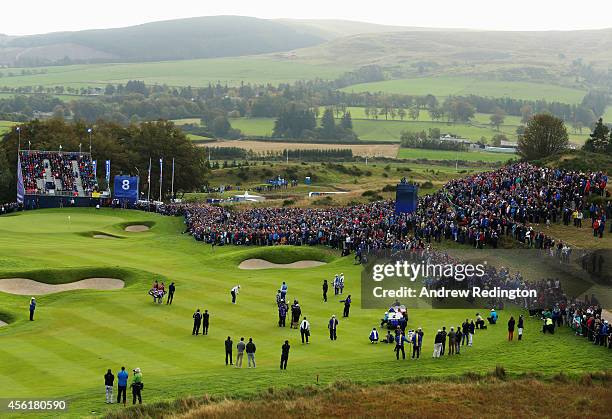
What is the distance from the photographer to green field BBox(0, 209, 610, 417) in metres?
39.1

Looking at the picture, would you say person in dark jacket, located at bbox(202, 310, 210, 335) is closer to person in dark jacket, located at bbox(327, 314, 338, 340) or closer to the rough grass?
person in dark jacket, located at bbox(327, 314, 338, 340)

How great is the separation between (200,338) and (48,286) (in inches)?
726

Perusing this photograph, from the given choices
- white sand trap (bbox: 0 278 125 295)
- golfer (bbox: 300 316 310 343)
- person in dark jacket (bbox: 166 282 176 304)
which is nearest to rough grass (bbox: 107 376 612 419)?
golfer (bbox: 300 316 310 343)

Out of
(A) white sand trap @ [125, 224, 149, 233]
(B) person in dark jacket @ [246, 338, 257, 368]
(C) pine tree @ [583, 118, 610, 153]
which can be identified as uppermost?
(C) pine tree @ [583, 118, 610, 153]

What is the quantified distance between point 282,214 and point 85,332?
1789 inches

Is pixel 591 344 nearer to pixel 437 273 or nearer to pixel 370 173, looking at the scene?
pixel 437 273

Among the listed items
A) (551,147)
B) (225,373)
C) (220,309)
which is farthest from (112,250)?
(551,147)

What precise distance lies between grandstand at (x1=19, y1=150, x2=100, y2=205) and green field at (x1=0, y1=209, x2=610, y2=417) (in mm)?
39500

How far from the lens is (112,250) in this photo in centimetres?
7856

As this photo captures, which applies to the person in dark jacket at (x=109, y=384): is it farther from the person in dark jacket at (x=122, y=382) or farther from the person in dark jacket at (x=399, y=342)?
the person in dark jacket at (x=399, y=342)

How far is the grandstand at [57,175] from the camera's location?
111250 mm

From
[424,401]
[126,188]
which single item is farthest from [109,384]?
[126,188]

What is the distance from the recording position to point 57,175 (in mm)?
113625

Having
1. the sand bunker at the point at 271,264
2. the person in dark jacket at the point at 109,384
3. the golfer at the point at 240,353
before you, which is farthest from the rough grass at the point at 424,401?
the sand bunker at the point at 271,264
